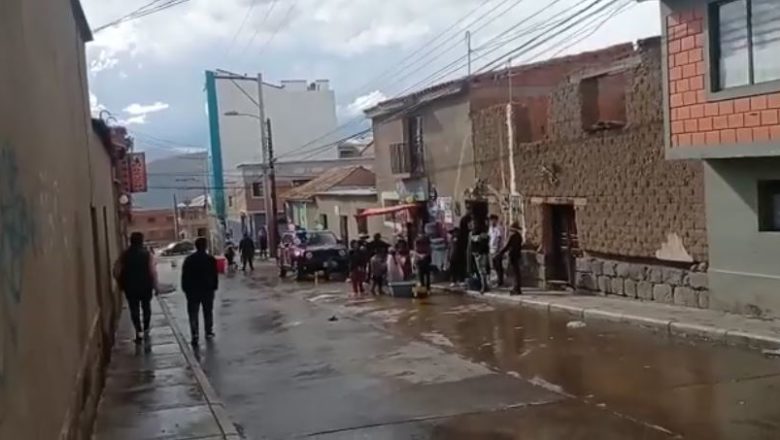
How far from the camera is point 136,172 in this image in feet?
117

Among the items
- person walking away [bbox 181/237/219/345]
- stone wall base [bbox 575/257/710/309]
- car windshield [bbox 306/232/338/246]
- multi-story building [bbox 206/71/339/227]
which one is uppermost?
multi-story building [bbox 206/71/339/227]

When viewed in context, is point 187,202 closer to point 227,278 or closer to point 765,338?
point 227,278

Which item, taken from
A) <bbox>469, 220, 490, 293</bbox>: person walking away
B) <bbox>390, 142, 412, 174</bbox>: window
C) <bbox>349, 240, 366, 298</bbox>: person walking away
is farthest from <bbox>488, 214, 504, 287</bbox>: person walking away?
<bbox>390, 142, 412, 174</bbox>: window

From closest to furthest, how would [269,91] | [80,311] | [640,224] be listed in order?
[80,311] → [640,224] → [269,91]

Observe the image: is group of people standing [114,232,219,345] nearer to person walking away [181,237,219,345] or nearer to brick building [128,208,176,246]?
person walking away [181,237,219,345]

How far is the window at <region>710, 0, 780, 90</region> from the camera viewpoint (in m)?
12.4

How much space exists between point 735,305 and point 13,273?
470 inches

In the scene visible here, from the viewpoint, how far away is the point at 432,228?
2597 cm

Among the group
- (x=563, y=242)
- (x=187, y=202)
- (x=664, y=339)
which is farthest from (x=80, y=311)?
(x=187, y=202)

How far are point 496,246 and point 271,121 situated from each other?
51.3 meters

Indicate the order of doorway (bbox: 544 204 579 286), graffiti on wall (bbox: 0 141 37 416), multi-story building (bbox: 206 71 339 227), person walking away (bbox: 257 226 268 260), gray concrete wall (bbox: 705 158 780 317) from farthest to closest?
1. multi-story building (bbox: 206 71 339 227)
2. person walking away (bbox: 257 226 268 260)
3. doorway (bbox: 544 204 579 286)
4. gray concrete wall (bbox: 705 158 780 317)
5. graffiti on wall (bbox: 0 141 37 416)

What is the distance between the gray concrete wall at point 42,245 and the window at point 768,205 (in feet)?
31.5

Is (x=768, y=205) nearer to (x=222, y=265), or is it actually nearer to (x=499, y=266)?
(x=499, y=266)

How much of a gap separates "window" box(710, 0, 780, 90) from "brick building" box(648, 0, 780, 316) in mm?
14
